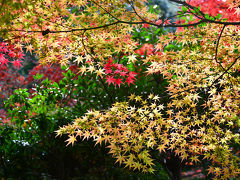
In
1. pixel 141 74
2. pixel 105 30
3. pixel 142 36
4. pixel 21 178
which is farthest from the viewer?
pixel 142 36

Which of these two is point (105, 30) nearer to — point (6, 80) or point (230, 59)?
point (230, 59)

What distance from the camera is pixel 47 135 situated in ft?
16.0

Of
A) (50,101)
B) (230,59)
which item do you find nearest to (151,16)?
(230,59)

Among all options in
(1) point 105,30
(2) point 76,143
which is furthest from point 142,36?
(2) point 76,143

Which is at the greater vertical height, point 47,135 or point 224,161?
point 47,135

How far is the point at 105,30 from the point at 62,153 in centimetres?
345

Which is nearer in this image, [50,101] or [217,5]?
[217,5]

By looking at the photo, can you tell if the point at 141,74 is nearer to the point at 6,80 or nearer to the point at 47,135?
the point at 47,135

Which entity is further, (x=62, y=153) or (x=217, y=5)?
(x=62, y=153)

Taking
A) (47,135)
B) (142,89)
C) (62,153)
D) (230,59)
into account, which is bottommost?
(62,153)

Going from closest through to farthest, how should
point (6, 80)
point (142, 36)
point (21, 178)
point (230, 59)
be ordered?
point (230, 59) < point (21, 178) < point (142, 36) < point (6, 80)

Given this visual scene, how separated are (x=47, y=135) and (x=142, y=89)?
2.37 metres

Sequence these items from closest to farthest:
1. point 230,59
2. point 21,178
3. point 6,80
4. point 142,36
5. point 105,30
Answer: point 105,30
point 230,59
point 21,178
point 142,36
point 6,80

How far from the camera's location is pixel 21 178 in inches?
199
